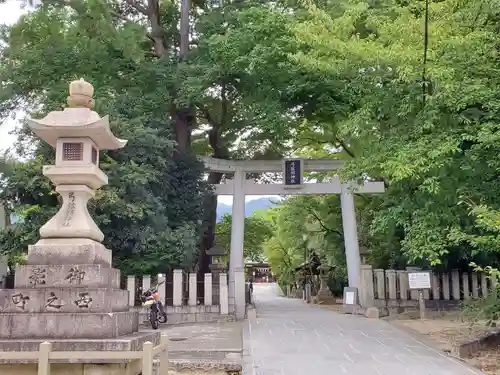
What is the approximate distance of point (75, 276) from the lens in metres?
6.55

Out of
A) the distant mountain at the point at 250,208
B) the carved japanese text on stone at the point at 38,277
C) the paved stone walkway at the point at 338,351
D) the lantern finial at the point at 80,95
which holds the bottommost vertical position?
the paved stone walkway at the point at 338,351

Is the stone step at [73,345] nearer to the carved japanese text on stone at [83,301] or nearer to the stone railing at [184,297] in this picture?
the carved japanese text on stone at [83,301]

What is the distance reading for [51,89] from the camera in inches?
578

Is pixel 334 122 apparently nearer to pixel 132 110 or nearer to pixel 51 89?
pixel 132 110

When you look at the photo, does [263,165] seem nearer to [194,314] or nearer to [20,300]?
[194,314]

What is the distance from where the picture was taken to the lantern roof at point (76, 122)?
7.03 meters

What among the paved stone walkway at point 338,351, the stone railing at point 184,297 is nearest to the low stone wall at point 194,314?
the stone railing at point 184,297

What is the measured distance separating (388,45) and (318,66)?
148 centimetres

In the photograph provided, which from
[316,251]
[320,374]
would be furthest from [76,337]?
[316,251]

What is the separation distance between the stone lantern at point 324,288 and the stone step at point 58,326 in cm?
1880

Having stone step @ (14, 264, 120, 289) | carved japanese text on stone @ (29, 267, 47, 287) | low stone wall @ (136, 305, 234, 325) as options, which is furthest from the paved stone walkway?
carved japanese text on stone @ (29, 267, 47, 287)

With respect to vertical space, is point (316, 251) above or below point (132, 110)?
below

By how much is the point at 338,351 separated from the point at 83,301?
503 centimetres

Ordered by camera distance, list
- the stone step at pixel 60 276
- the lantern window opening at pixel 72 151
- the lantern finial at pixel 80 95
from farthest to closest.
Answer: the lantern finial at pixel 80 95 → the lantern window opening at pixel 72 151 → the stone step at pixel 60 276
